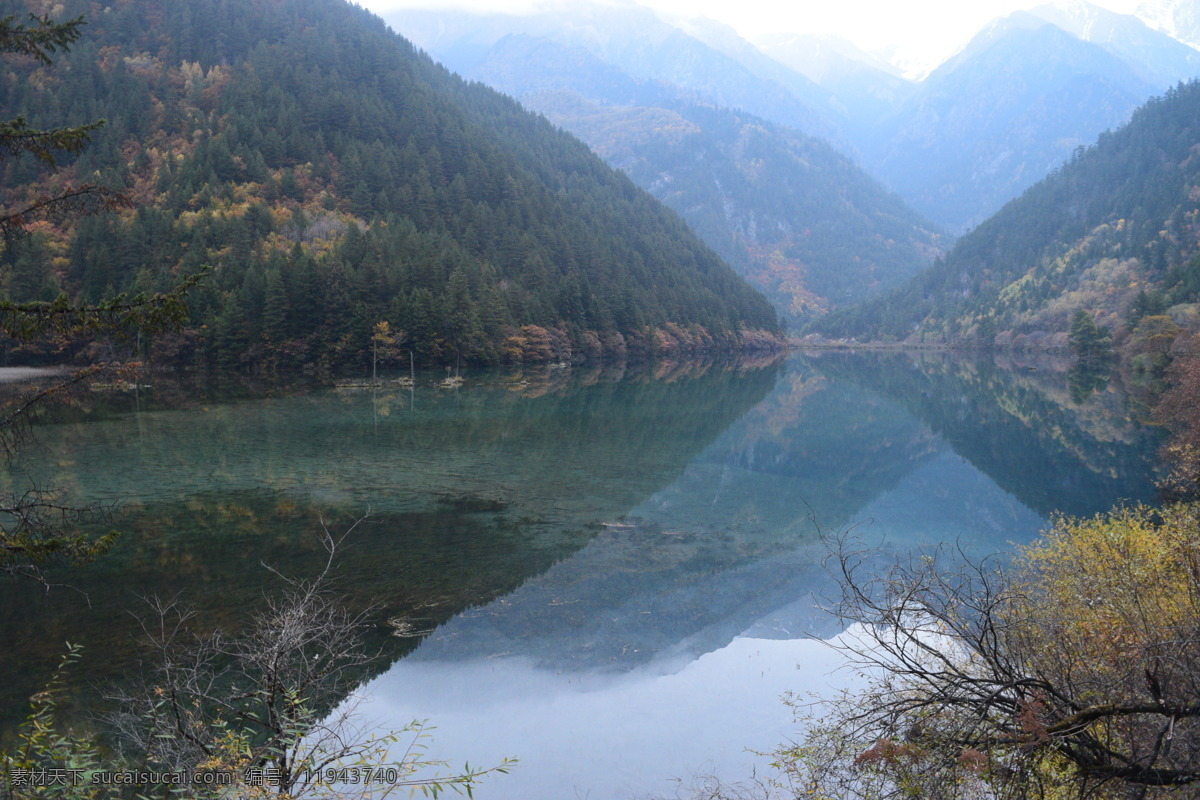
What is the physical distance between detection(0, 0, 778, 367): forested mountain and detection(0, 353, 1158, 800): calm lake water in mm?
32621

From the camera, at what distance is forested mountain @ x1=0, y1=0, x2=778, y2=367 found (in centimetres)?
8156

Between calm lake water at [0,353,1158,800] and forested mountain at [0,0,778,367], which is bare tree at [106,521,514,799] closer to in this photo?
calm lake water at [0,353,1158,800]

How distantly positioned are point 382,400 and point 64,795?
52.4 meters

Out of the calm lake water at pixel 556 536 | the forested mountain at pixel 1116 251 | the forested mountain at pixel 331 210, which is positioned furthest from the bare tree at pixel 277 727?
the forested mountain at pixel 1116 251

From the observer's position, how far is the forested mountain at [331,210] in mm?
81562

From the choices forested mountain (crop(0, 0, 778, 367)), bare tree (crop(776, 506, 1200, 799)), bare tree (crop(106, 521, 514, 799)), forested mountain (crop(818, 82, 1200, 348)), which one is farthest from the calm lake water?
forested mountain (crop(818, 82, 1200, 348))

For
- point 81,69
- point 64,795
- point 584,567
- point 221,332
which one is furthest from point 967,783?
point 81,69

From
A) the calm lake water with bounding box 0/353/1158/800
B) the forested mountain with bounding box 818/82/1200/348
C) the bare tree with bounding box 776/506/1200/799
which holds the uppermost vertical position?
the forested mountain with bounding box 818/82/1200/348

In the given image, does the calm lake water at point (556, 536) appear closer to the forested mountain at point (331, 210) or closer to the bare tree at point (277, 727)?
the bare tree at point (277, 727)

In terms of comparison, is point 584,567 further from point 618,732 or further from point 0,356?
point 0,356

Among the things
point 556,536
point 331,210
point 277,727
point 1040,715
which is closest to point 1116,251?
point 331,210

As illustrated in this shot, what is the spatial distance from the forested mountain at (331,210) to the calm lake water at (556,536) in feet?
107

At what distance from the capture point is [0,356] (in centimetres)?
7688

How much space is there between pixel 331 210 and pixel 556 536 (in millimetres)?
101643
